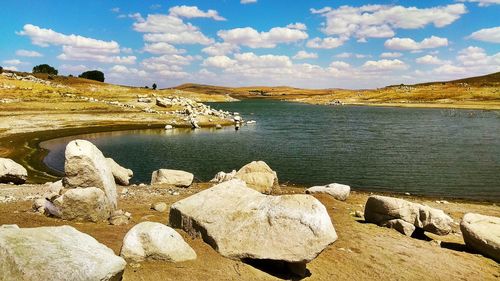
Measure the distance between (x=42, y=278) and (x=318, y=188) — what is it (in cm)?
2108

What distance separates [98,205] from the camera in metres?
18.1

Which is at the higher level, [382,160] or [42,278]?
[42,278]

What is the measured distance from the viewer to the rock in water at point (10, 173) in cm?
2861

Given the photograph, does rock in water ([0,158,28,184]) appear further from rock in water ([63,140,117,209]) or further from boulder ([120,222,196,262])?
boulder ([120,222,196,262])

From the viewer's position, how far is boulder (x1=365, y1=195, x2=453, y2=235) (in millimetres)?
21016

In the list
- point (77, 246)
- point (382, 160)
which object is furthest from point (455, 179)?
point (77, 246)

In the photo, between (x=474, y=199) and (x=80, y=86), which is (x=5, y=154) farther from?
(x=80, y=86)

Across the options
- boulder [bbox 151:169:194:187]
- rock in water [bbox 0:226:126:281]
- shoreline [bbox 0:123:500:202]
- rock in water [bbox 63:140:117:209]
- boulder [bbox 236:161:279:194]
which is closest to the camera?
rock in water [bbox 0:226:126:281]

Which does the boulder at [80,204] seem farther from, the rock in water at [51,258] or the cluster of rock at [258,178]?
the cluster of rock at [258,178]

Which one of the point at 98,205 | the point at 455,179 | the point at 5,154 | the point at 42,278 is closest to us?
the point at 42,278

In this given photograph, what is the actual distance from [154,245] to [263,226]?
384cm

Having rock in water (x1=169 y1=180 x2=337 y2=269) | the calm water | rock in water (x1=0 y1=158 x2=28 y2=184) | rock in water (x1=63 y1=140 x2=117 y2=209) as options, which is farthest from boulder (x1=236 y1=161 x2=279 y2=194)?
rock in water (x1=0 y1=158 x2=28 y2=184)

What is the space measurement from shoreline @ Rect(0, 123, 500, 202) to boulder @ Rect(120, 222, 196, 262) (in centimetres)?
2099

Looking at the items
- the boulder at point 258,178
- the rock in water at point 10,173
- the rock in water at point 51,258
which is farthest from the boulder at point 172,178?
the rock in water at point 51,258
